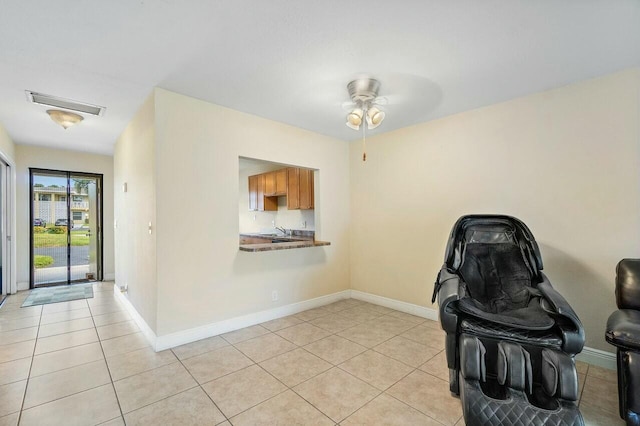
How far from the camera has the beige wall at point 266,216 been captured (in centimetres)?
549

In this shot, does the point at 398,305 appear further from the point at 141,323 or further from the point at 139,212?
the point at 139,212

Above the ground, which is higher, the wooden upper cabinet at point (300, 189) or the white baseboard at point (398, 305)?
the wooden upper cabinet at point (300, 189)

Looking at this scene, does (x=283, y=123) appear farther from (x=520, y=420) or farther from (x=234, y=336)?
(x=520, y=420)

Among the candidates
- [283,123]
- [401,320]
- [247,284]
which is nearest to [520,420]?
[401,320]

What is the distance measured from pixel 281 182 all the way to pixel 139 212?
255 centimetres

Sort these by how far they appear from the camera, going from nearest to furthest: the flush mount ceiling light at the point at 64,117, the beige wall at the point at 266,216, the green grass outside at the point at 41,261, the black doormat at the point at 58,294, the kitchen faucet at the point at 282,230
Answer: the flush mount ceiling light at the point at 64,117
the black doormat at the point at 58,294
the green grass outside at the point at 41,261
the beige wall at the point at 266,216
the kitchen faucet at the point at 282,230

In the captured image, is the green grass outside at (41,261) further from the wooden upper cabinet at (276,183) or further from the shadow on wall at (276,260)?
the shadow on wall at (276,260)

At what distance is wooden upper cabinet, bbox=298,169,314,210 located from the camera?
4648mm

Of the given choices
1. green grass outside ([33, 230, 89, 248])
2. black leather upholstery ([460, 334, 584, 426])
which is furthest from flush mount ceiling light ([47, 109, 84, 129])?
black leather upholstery ([460, 334, 584, 426])

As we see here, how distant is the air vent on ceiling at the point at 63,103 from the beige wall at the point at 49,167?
9.08 feet

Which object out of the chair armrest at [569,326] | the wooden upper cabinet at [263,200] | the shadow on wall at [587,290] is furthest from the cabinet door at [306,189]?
the chair armrest at [569,326]

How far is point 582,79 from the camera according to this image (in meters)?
2.56

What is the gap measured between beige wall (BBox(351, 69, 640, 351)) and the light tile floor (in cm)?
72

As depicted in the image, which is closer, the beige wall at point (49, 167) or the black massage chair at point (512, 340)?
the black massage chair at point (512, 340)
